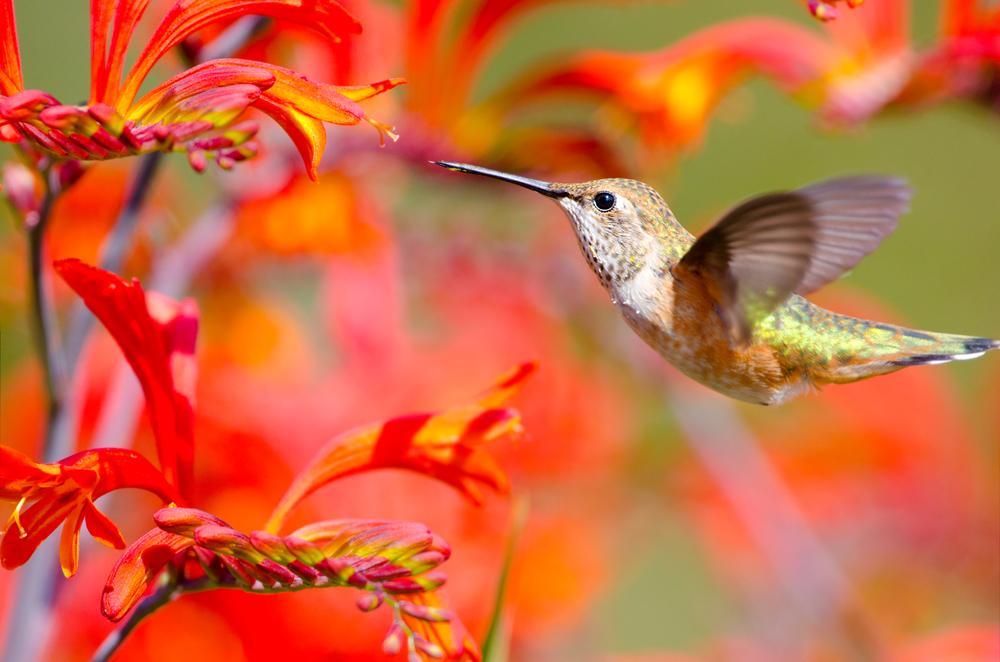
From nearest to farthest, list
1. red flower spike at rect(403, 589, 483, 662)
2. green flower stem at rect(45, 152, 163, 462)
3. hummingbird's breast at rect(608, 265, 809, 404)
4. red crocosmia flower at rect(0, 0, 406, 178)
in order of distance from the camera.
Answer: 1. red crocosmia flower at rect(0, 0, 406, 178)
2. red flower spike at rect(403, 589, 483, 662)
3. green flower stem at rect(45, 152, 163, 462)
4. hummingbird's breast at rect(608, 265, 809, 404)

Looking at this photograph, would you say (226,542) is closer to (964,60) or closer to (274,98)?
(274,98)

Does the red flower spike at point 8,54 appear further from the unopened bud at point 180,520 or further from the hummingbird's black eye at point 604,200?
the hummingbird's black eye at point 604,200

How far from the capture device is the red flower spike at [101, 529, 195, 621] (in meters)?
0.57

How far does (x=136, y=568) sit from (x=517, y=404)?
39.8 inches

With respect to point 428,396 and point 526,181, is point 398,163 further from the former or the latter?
point 526,181

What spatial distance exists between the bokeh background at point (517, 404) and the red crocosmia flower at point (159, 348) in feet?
0.58

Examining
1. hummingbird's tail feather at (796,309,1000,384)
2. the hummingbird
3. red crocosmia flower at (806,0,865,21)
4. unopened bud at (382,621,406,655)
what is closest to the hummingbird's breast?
the hummingbird

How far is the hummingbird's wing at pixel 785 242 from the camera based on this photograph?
0.77m

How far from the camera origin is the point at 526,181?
35.6 inches

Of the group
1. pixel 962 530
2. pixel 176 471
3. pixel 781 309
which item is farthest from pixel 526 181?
pixel 962 530

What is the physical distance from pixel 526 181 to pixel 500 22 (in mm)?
509

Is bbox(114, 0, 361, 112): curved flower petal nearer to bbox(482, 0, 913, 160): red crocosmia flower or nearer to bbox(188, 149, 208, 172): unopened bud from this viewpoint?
bbox(188, 149, 208, 172): unopened bud

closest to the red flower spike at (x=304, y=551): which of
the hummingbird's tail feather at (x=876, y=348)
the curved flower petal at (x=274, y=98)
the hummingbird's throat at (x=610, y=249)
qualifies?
the curved flower petal at (x=274, y=98)

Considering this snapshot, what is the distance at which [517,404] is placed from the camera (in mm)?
1572
